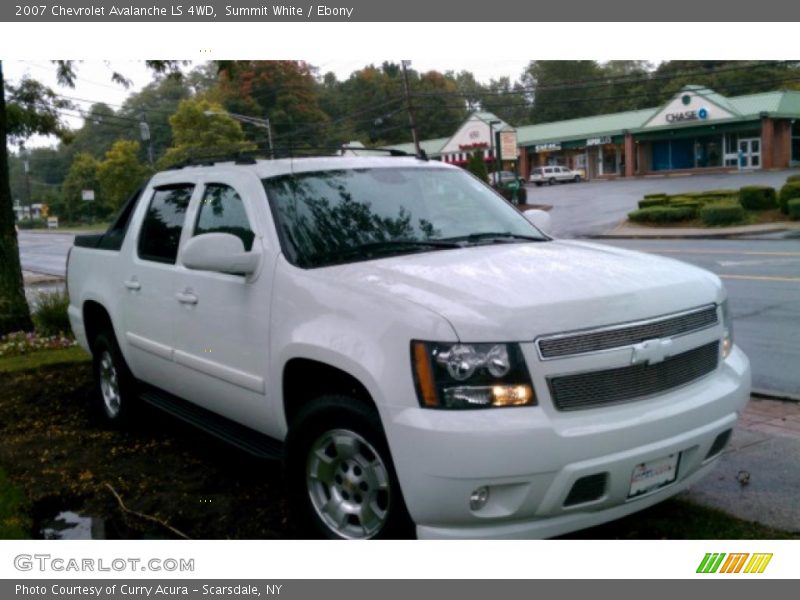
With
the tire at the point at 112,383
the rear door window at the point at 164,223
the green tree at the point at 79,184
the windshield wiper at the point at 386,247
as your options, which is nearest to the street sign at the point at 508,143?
the tire at the point at 112,383

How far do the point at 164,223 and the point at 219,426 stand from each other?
158 cm

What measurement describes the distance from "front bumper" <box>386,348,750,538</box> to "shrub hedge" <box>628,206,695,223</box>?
26.6m

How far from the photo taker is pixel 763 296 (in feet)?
39.1

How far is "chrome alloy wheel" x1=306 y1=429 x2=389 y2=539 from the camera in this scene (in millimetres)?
3627

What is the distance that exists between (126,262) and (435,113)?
3821cm

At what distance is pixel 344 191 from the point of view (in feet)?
15.5

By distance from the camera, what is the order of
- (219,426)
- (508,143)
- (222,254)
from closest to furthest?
(222,254)
(219,426)
(508,143)

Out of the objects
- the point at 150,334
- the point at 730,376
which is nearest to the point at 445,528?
the point at 730,376

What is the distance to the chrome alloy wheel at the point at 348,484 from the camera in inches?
143

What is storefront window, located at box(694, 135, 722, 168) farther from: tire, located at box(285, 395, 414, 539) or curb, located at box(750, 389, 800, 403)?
tire, located at box(285, 395, 414, 539)

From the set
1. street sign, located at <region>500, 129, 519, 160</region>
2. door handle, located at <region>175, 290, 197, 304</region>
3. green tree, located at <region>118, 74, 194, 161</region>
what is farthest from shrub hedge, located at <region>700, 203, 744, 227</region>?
door handle, located at <region>175, 290, 197, 304</region>

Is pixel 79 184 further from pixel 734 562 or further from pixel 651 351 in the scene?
pixel 734 562

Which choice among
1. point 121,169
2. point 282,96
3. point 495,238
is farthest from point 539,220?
point 121,169

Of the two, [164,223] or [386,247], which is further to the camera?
[164,223]
